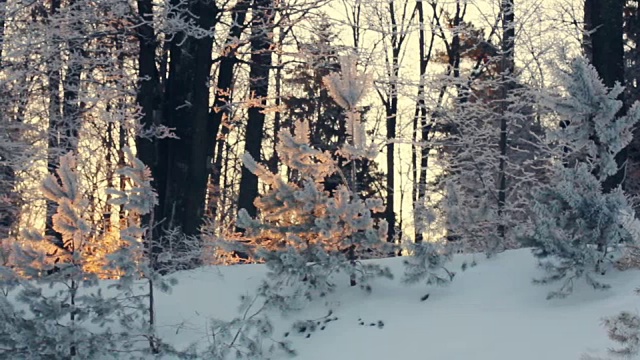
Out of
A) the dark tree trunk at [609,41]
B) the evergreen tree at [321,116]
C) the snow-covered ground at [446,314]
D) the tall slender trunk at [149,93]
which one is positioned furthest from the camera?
the evergreen tree at [321,116]

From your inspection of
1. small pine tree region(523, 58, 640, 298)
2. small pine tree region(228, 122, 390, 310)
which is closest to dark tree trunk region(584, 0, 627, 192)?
small pine tree region(523, 58, 640, 298)

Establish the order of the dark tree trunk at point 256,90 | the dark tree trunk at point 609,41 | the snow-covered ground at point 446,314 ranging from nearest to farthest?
the snow-covered ground at point 446,314 < the dark tree trunk at point 609,41 < the dark tree trunk at point 256,90

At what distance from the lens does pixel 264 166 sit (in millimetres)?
11297

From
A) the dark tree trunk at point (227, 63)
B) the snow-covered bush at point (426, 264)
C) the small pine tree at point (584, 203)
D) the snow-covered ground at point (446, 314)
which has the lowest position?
the snow-covered ground at point (446, 314)

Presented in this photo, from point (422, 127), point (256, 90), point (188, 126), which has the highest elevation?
point (256, 90)

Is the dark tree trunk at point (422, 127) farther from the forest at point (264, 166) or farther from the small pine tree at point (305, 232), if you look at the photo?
the small pine tree at point (305, 232)

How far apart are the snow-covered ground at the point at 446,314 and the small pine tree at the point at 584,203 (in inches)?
8.8

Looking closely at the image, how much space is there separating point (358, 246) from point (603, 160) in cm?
224

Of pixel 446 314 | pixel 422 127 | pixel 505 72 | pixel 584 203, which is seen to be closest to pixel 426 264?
pixel 446 314

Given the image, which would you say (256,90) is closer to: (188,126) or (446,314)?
(188,126)

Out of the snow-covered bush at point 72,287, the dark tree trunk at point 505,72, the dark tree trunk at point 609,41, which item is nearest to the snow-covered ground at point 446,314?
the snow-covered bush at point 72,287

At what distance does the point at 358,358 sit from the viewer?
20.3ft

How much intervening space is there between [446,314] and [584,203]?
1408mm

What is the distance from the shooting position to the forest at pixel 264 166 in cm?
645
